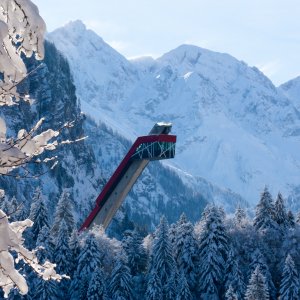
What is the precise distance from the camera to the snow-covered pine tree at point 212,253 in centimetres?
5525

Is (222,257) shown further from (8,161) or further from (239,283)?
(8,161)

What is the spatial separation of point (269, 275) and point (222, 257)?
4427 millimetres

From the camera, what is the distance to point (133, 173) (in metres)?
66.8

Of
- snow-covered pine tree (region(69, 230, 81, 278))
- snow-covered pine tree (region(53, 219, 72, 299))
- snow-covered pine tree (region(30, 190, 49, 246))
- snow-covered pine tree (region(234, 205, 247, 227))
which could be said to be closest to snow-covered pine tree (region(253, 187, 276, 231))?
snow-covered pine tree (region(234, 205, 247, 227))

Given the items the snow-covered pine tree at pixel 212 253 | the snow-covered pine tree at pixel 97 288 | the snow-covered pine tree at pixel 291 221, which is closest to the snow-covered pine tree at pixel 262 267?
the snow-covered pine tree at pixel 212 253

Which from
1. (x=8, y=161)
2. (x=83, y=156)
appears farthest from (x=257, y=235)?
(x=83, y=156)

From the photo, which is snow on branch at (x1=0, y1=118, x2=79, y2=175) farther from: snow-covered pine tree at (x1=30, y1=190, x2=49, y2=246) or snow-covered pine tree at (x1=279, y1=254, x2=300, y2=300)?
snow-covered pine tree at (x1=30, y1=190, x2=49, y2=246)

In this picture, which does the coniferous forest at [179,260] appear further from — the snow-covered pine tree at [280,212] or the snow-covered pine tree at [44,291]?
the snow-covered pine tree at [280,212]

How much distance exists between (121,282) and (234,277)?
935 centimetres

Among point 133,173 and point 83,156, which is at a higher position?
point 83,156

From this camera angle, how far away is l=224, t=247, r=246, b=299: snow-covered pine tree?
173 feet

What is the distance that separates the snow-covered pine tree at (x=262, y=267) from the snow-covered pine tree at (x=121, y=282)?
1055 centimetres

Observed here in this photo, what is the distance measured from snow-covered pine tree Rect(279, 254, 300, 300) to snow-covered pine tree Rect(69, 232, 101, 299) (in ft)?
50.1

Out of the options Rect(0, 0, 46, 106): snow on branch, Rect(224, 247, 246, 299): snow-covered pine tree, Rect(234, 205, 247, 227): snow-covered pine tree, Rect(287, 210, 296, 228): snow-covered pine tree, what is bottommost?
Rect(0, 0, 46, 106): snow on branch
